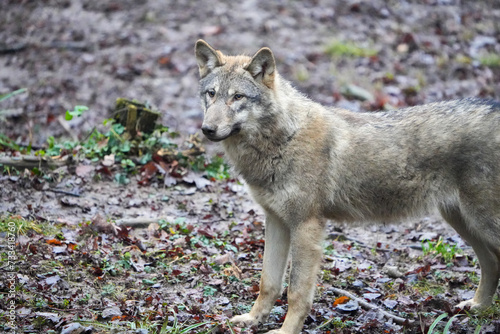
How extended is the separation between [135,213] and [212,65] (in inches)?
107

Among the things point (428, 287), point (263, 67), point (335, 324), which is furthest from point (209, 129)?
point (428, 287)

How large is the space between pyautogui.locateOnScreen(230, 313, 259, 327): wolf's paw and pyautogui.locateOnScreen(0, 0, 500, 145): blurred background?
6.35 meters

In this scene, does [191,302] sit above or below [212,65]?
below

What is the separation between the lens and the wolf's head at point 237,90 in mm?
5363

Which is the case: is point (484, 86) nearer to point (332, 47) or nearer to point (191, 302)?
point (332, 47)

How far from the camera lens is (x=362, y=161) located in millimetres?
5664

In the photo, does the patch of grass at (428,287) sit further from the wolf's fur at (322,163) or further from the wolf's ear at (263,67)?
the wolf's ear at (263,67)

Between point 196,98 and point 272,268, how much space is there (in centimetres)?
533

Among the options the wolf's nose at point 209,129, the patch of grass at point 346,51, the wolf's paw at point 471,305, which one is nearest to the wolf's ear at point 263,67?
the wolf's nose at point 209,129

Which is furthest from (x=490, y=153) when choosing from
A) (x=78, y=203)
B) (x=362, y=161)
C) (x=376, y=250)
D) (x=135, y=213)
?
(x=78, y=203)

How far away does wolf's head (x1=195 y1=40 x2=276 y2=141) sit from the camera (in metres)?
5.36

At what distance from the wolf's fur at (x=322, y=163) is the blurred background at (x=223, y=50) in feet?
19.2

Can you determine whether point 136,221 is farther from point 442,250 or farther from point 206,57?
point 442,250

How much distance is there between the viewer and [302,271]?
529cm
